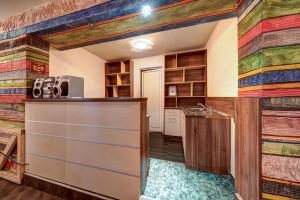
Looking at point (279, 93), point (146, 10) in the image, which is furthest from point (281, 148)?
point (146, 10)

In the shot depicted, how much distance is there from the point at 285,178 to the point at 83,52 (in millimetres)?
4380

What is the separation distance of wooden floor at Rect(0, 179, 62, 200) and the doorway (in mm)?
3095

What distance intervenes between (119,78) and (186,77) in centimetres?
230

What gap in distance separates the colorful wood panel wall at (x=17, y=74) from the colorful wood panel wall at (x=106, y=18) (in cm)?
17

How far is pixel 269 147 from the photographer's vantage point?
3.08 feet

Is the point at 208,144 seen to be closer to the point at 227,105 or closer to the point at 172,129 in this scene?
the point at 227,105

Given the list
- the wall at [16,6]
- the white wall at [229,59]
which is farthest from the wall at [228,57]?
the wall at [16,6]

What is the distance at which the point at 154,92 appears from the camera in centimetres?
438

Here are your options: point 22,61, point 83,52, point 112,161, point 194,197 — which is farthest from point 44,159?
point 83,52

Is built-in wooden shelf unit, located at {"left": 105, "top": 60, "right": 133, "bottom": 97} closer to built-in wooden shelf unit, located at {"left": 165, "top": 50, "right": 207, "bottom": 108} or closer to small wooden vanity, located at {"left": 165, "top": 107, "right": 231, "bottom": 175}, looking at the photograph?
built-in wooden shelf unit, located at {"left": 165, "top": 50, "right": 207, "bottom": 108}

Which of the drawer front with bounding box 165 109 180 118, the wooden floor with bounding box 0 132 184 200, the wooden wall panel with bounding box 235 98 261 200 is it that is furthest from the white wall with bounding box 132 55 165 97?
the wooden wall panel with bounding box 235 98 261 200

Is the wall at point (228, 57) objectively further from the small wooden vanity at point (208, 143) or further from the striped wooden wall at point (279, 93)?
the striped wooden wall at point (279, 93)

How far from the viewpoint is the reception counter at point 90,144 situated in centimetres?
138

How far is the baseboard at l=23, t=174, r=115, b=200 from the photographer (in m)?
1.53
